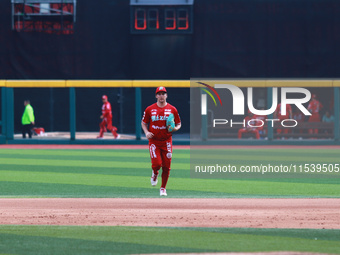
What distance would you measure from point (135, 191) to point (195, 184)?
5.76ft

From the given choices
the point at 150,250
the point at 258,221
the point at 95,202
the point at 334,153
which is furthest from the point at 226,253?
the point at 334,153

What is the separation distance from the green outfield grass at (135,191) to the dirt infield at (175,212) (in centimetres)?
43

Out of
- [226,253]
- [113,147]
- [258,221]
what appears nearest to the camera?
[226,253]

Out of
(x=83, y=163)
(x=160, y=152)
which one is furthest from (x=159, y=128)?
(x=83, y=163)

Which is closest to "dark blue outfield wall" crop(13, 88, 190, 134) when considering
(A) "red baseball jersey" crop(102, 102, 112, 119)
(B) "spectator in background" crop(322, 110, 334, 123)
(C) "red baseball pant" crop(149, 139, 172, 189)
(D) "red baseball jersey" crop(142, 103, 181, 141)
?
(A) "red baseball jersey" crop(102, 102, 112, 119)

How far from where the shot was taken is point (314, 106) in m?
26.7

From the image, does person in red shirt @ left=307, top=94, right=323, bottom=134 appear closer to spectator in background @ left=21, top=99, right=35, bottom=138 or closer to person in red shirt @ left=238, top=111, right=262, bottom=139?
person in red shirt @ left=238, top=111, right=262, bottom=139

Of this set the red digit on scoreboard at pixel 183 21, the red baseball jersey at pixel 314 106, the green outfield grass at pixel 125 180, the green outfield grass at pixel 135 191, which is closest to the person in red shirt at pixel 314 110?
the red baseball jersey at pixel 314 106

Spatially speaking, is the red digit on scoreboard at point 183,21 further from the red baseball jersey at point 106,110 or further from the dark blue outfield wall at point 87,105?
the red baseball jersey at point 106,110

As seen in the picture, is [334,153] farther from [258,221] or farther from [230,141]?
[258,221]

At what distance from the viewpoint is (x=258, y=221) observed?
8.74m

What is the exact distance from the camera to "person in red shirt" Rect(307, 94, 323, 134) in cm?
2611

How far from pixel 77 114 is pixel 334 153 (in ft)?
38.9

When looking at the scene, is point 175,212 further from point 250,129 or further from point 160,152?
point 250,129
